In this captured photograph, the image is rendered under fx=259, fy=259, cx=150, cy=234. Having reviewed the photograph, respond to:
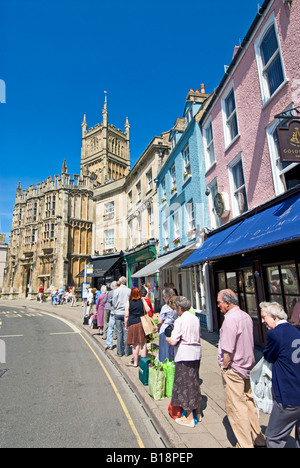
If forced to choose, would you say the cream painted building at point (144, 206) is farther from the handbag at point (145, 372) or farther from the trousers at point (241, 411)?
the trousers at point (241, 411)

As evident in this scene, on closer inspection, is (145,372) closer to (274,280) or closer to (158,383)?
(158,383)

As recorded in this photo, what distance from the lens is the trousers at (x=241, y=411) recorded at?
295cm

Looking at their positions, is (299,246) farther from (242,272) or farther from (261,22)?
(261,22)

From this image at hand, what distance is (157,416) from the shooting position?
3.85 metres

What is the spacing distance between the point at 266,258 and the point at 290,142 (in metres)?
3.12

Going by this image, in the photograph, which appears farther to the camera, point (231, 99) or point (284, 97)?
point (231, 99)

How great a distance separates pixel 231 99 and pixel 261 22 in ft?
8.19

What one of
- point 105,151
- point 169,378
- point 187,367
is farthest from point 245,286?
point 105,151

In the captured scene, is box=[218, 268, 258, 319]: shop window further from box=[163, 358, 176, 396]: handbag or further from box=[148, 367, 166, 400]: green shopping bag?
box=[148, 367, 166, 400]: green shopping bag

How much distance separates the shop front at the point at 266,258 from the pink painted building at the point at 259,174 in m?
0.02

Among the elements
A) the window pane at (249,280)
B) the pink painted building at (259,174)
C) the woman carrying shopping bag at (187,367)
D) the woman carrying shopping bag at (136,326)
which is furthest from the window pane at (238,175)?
the woman carrying shopping bag at (187,367)

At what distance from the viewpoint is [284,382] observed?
2.53 metres

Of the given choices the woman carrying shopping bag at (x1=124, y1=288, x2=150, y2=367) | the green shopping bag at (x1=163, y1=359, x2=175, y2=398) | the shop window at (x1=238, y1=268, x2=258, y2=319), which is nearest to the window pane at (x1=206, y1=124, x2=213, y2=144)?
the shop window at (x1=238, y1=268, x2=258, y2=319)
